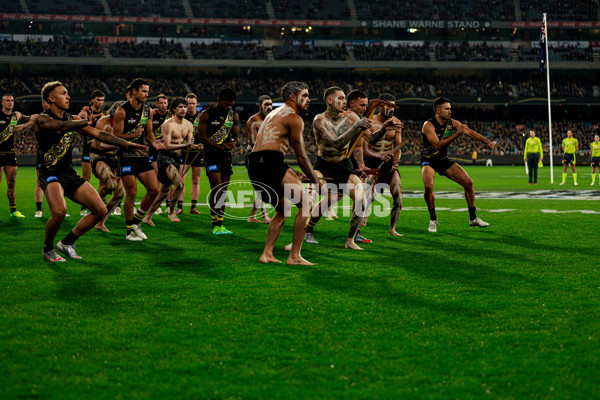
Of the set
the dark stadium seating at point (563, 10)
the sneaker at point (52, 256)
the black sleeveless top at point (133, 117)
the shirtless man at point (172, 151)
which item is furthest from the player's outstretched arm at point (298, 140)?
the dark stadium seating at point (563, 10)

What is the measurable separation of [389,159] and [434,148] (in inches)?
60.0

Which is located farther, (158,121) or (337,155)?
(158,121)

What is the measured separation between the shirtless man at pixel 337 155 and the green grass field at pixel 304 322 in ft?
2.20

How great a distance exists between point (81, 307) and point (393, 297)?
2.76 metres

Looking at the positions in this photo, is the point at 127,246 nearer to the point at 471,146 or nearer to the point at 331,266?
the point at 331,266

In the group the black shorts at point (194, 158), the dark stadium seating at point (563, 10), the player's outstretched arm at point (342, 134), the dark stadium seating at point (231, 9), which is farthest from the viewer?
the dark stadium seating at point (231, 9)

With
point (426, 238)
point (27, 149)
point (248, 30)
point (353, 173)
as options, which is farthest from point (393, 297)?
point (248, 30)

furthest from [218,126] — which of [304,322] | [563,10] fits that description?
[563,10]

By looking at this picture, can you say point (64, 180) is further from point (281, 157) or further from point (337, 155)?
point (337, 155)

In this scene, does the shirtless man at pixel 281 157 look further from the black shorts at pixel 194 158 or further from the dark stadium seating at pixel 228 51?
the dark stadium seating at pixel 228 51

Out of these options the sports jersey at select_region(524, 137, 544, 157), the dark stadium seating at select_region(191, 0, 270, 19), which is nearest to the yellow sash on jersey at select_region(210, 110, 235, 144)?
the sports jersey at select_region(524, 137, 544, 157)

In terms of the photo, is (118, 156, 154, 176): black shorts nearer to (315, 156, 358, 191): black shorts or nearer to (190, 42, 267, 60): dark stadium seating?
(315, 156, 358, 191): black shorts

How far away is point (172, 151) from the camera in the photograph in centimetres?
1133

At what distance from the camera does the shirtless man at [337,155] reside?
8.27 m
